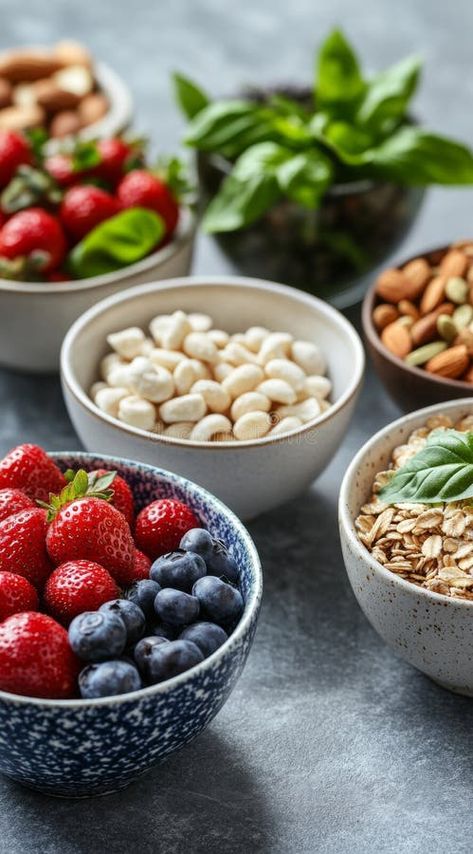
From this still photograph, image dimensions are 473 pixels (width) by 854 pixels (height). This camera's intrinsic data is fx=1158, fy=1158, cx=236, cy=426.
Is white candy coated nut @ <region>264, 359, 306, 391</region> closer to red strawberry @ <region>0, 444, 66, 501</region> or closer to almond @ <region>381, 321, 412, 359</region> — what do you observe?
almond @ <region>381, 321, 412, 359</region>

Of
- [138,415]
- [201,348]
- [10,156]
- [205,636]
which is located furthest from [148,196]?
[205,636]

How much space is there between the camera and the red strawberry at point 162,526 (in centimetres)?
108

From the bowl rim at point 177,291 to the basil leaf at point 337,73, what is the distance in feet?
1.14

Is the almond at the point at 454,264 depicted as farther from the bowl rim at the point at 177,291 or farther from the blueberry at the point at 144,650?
the blueberry at the point at 144,650

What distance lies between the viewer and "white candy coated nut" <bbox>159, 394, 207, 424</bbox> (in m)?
1.30

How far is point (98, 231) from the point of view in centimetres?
150

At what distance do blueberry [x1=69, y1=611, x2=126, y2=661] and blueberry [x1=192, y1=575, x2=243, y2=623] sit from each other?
85 mm

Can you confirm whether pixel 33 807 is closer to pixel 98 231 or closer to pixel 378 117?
pixel 98 231

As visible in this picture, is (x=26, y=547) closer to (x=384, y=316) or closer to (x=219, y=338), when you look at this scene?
(x=219, y=338)

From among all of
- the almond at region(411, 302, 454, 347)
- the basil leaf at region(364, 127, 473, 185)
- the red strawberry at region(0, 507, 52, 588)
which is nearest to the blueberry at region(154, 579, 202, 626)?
the red strawberry at region(0, 507, 52, 588)

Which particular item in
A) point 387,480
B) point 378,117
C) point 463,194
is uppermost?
point 378,117

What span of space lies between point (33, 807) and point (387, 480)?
46 centimetres

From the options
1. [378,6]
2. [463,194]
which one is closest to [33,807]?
[463,194]

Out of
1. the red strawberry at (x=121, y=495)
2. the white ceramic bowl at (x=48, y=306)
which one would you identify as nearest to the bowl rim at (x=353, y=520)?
the red strawberry at (x=121, y=495)
